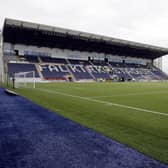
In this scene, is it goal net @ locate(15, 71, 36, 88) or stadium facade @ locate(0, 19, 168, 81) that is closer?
goal net @ locate(15, 71, 36, 88)

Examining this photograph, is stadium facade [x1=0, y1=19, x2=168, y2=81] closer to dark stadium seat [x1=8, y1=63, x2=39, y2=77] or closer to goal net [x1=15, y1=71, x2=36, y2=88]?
dark stadium seat [x1=8, y1=63, x2=39, y2=77]

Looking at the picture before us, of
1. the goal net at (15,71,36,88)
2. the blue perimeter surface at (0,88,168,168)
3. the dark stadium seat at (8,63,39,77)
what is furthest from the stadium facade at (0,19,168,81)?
the blue perimeter surface at (0,88,168,168)

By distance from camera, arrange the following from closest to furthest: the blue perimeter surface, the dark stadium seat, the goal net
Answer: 1. the blue perimeter surface
2. the goal net
3. the dark stadium seat

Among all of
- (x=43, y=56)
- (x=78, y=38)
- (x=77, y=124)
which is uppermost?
(x=78, y=38)

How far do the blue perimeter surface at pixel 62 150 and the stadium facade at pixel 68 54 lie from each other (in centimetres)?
3276

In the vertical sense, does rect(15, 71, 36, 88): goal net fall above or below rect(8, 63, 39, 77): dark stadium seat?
below

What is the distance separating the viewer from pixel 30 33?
40906 mm

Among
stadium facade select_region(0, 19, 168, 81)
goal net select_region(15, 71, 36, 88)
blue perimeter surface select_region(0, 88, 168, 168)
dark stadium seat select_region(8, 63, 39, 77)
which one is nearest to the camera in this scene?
blue perimeter surface select_region(0, 88, 168, 168)

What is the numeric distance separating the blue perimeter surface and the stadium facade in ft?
107

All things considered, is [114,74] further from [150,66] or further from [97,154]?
[97,154]

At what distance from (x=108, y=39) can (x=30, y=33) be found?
62.2 ft

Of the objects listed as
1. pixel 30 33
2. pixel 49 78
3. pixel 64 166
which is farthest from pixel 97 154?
pixel 30 33

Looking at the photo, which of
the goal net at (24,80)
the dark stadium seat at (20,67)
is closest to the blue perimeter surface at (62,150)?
the goal net at (24,80)

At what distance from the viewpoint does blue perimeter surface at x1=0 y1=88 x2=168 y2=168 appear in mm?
2849
